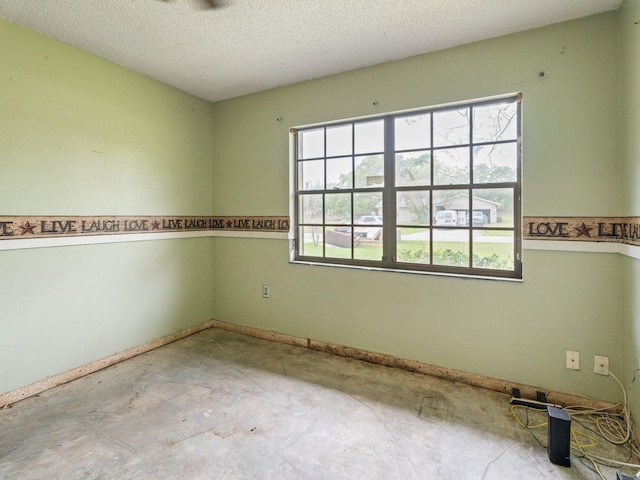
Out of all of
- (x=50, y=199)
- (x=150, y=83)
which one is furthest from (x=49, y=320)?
(x=150, y=83)

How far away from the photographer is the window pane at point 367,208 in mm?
2989

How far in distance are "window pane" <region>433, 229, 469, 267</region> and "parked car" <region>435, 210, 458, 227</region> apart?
67mm

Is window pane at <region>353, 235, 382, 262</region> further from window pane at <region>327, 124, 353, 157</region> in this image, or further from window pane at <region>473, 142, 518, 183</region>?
window pane at <region>473, 142, 518, 183</region>

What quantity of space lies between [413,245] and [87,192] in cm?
285

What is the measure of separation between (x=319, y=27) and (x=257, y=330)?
2.95 metres

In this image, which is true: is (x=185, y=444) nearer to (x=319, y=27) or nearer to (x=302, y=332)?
(x=302, y=332)

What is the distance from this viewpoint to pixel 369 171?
3.03 meters

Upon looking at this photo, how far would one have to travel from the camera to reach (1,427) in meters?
2.01

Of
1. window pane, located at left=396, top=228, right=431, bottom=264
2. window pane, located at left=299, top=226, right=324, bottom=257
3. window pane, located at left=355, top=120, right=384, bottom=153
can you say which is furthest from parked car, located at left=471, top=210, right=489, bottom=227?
window pane, located at left=299, top=226, right=324, bottom=257

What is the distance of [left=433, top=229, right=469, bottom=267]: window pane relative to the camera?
2.63 meters

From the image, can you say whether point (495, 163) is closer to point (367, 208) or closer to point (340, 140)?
point (367, 208)

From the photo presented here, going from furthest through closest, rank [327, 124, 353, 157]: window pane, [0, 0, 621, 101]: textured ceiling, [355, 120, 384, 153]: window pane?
[327, 124, 353, 157]: window pane < [355, 120, 384, 153]: window pane < [0, 0, 621, 101]: textured ceiling

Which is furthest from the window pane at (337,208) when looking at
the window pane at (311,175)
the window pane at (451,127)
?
the window pane at (451,127)

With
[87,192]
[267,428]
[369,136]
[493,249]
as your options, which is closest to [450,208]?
[493,249]
